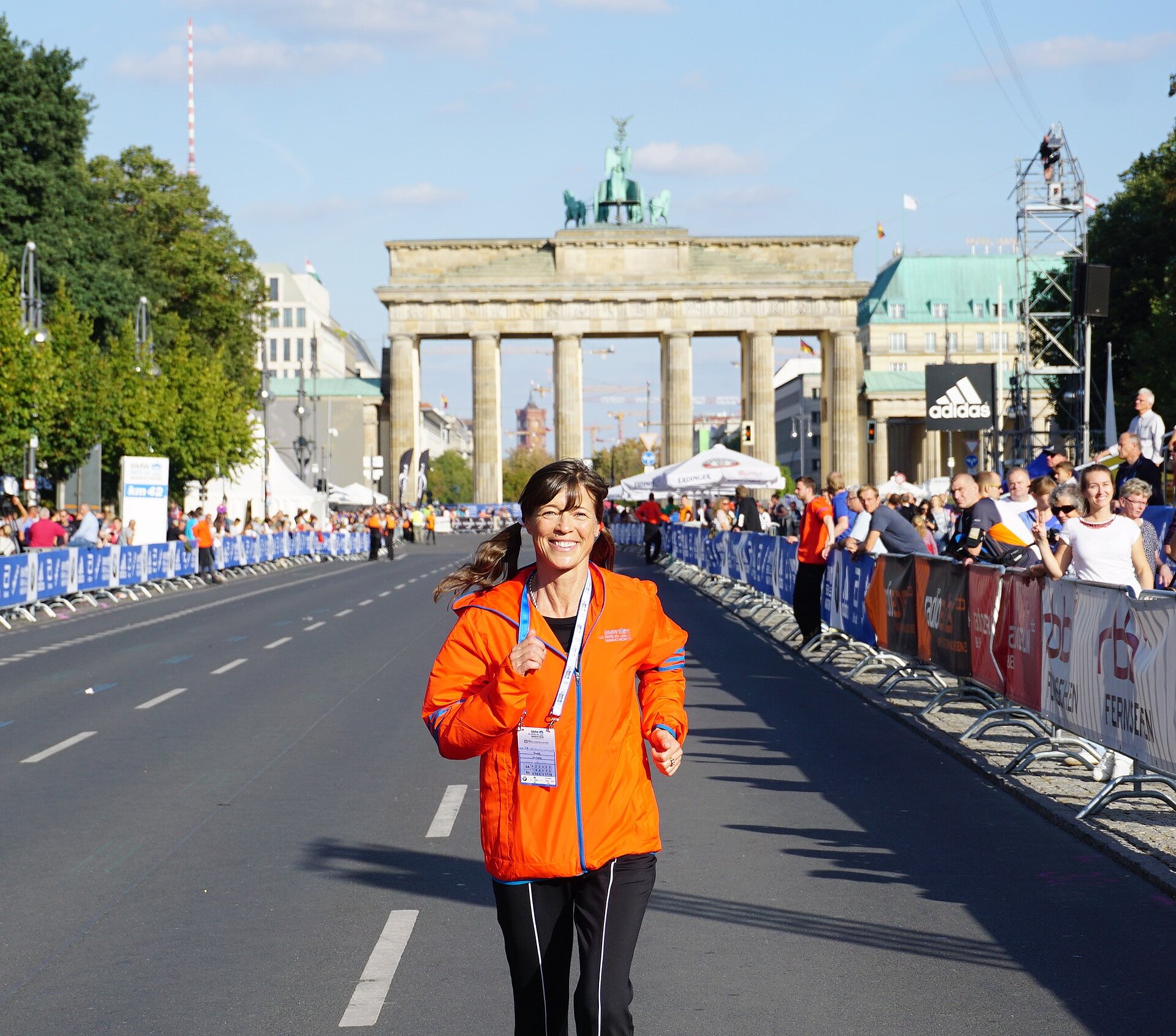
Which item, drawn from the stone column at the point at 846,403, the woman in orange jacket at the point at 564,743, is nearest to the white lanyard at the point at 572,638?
the woman in orange jacket at the point at 564,743

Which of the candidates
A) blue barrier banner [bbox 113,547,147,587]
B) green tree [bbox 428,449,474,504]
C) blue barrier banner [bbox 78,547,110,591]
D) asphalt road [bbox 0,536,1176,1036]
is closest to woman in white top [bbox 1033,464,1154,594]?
asphalt road [bbox 0,536,1176,1036]

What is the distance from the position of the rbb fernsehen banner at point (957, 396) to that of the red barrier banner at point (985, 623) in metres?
19.8

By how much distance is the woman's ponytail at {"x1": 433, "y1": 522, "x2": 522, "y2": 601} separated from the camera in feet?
15.3

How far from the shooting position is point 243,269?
77750 millimetres

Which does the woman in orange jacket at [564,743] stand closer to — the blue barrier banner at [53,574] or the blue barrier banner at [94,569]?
the blue barrier banner at [53,574]

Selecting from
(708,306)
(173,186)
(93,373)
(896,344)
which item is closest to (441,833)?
(93,373)

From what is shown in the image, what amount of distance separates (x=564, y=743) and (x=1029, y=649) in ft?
26.7

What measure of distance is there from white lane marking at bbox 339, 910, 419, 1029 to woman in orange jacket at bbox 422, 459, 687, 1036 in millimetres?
1678

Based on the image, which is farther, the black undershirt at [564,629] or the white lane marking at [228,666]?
the white lane marking at [228,666]

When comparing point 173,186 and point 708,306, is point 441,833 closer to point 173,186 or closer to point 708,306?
point 173,186

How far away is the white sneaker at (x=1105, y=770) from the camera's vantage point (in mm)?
11078

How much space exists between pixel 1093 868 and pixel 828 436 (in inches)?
4074

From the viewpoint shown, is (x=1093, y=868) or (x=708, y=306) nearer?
(x=1093, y=868)

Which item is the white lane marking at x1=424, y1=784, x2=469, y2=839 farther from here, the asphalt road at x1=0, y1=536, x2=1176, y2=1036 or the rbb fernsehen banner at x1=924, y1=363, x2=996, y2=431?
the rbb fernsehen banner at x1=924, y1=363, x2=996, y2=431
